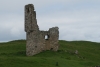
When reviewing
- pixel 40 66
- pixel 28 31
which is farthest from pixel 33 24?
pixel 40 66

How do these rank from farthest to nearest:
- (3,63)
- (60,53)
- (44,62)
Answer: (60,53) → (44,62) → (3,63)

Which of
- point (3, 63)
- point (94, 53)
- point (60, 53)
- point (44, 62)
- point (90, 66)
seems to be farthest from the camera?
point (94, 53)

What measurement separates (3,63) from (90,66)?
13139 millimetres

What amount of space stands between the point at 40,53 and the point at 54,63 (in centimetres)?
1255

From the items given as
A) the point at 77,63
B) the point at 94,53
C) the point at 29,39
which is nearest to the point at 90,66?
the point at 77,63

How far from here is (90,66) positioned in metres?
40.8

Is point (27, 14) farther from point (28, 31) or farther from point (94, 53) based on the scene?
point (94, 53)

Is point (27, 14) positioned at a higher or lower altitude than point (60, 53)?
higher

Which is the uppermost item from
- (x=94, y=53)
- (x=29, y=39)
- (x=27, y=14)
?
(x=27, y=14)

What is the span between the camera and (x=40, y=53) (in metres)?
50.8

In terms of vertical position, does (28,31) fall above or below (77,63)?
above

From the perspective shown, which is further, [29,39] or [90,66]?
[29,39]

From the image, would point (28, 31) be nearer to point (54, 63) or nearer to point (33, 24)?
point (33, 24)

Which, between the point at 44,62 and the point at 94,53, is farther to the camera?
the point at 94,53
